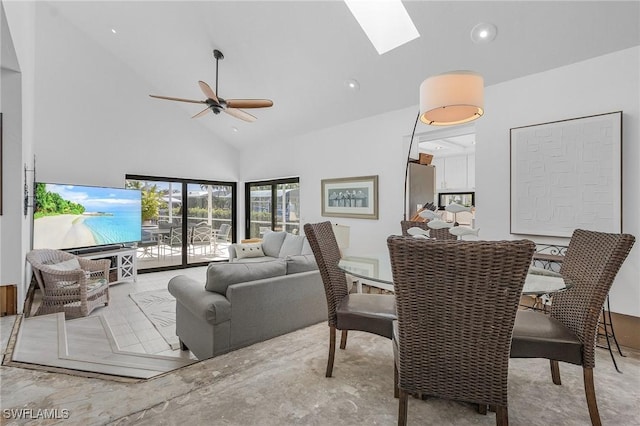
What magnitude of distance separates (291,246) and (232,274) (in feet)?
8.29

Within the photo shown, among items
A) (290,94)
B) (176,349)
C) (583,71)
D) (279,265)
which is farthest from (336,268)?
(290,94)

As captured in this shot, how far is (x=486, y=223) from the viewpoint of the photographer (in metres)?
3.33

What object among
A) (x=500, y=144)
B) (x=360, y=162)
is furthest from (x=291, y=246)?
(x=500, y=144)

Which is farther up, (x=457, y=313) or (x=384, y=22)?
(x=384, y=22)

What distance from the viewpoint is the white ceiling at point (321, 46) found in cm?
256

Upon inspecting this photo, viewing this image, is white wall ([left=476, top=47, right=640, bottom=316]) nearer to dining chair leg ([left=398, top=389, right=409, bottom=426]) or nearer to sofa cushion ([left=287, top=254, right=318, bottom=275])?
sofa cushion ([left=287, top=254, right=318, bottom=275])

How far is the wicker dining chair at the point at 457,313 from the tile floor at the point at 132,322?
2.25 m

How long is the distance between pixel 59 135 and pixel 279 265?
4681mm

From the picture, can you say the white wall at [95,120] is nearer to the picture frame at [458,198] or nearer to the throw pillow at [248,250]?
the throw pillow at [248,250]

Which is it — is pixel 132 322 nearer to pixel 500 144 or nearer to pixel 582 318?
pixel 582 318

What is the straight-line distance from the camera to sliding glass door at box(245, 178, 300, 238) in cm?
619

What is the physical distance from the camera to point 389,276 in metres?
1.97

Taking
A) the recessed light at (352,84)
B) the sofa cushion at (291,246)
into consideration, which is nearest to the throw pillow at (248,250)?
the sofa cushion at (291,246)

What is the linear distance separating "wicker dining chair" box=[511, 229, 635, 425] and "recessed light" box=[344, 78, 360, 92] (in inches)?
118
